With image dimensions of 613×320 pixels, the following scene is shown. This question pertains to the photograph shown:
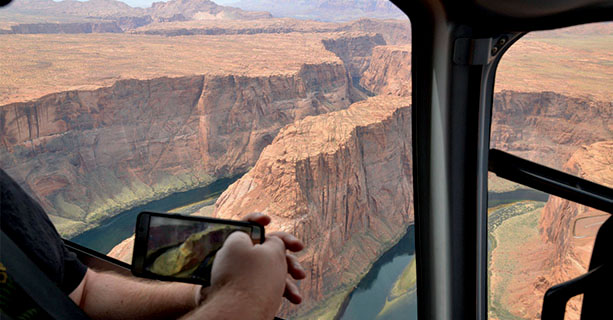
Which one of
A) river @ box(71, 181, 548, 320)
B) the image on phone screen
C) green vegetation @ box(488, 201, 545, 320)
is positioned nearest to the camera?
the image on phone screen

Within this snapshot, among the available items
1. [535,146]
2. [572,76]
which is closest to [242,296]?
[535,146]

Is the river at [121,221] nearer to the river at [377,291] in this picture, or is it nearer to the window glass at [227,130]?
the window glass at [227,130]

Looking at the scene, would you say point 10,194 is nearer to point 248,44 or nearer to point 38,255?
point 38,255

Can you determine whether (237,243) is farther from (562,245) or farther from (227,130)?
(227,130)

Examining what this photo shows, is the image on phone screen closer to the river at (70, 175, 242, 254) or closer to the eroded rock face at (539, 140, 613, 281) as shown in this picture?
the eroded rock face at (539, 140, 613, 281)

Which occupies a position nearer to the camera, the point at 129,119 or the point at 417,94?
the point at 417,94

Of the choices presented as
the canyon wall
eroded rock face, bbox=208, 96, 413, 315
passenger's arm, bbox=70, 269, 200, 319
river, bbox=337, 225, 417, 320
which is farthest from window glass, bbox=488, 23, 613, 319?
the canyon wall

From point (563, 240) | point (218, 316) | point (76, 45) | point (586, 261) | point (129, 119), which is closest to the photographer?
point (218, 316)
